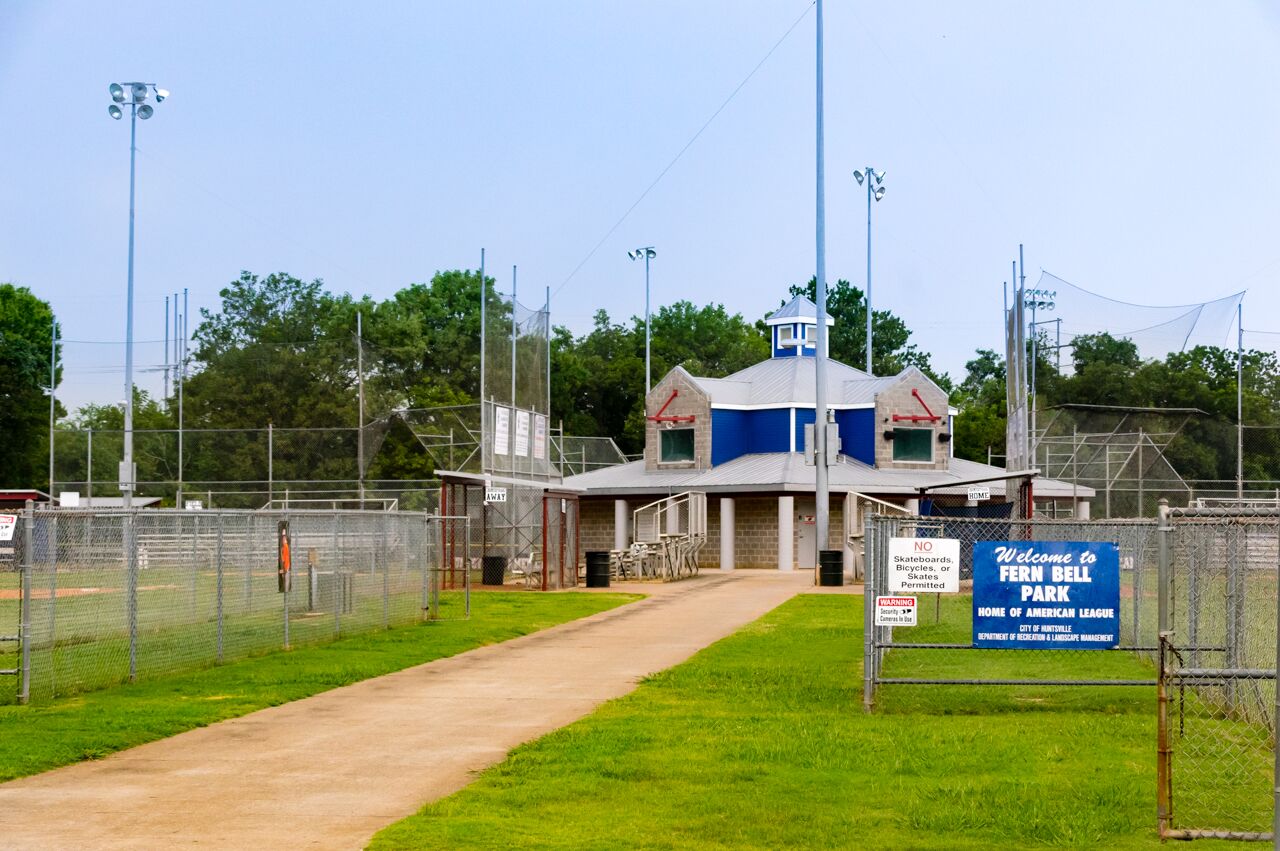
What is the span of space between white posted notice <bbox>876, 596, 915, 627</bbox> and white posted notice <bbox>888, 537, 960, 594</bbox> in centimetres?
9

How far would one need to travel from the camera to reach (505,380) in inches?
1677

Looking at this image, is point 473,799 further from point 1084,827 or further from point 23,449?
point 23,449

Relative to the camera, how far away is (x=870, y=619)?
15008mm

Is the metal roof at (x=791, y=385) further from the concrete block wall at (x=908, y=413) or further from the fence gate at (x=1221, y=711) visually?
the fence gate at (x=1221, y=711)

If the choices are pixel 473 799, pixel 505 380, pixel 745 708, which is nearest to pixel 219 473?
pixel 505 380

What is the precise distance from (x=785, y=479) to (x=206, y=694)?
1488 inches

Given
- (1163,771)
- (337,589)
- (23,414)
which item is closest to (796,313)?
(23,414)

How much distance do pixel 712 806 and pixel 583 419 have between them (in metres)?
83.3

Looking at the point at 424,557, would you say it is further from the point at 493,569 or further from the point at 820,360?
the point at 820,360

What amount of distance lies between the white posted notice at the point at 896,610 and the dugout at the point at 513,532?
76.9 feet

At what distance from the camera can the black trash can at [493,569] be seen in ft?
132

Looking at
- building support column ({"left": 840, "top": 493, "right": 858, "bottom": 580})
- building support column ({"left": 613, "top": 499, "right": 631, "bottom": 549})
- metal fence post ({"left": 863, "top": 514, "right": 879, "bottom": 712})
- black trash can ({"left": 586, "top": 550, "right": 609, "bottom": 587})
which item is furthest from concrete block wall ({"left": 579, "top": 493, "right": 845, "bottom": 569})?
metal fence post ({"left": 863, "top": 514, "right": 879, "bottom": 712})

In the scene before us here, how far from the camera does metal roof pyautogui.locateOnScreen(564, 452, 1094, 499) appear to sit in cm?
5388

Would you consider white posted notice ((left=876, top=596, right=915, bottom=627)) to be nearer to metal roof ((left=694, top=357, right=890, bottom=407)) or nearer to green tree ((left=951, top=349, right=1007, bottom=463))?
metal roof ((left=694, top=357, right=890, bottom=407))
